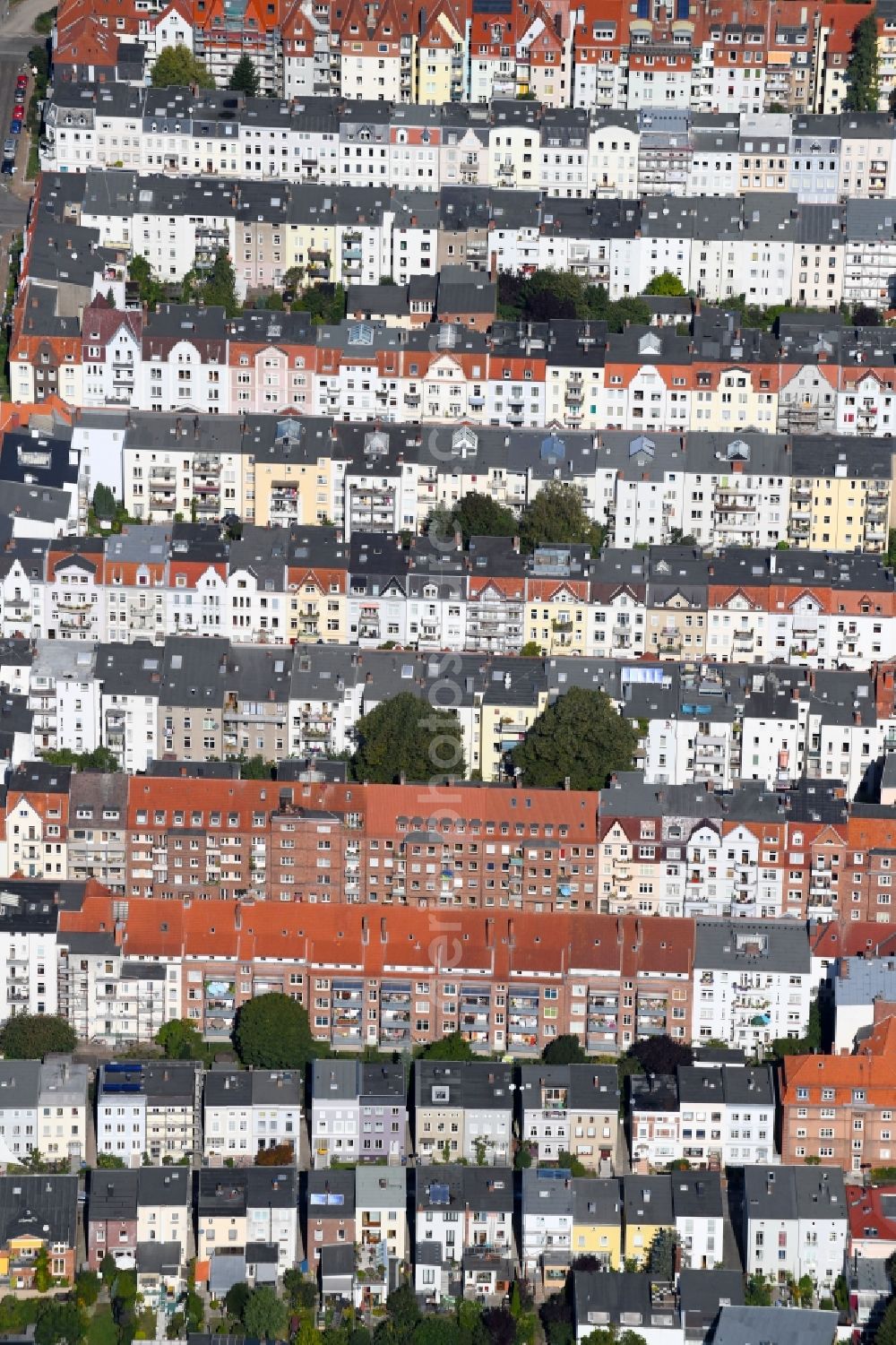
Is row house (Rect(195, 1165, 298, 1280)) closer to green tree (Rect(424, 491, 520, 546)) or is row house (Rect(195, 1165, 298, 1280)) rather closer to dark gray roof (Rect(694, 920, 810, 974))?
dark gray roof (Rect(694, 920, 810, 974))

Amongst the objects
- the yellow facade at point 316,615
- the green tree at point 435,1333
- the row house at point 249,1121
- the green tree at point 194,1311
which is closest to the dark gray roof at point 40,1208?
the green tree at point 194,1311

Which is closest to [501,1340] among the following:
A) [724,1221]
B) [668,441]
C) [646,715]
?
[724,1221]

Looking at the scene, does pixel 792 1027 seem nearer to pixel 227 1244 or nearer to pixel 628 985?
pixel 628 985

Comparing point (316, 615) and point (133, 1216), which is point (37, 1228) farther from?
point (316, 615)

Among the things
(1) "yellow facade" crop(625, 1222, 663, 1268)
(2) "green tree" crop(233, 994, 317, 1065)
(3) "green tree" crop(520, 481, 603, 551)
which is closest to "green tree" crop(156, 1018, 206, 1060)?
(2) "green tree" crop(233, 994, 317, 1065)

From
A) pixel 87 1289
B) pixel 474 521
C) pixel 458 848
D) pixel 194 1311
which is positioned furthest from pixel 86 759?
pixel 194 1311

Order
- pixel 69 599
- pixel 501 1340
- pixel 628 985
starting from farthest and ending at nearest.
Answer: pixel 69 599 < pixel 628 985 < pixel 501 1340

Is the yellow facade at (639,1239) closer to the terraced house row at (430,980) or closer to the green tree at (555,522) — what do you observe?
the terraced house row at (430,980)
